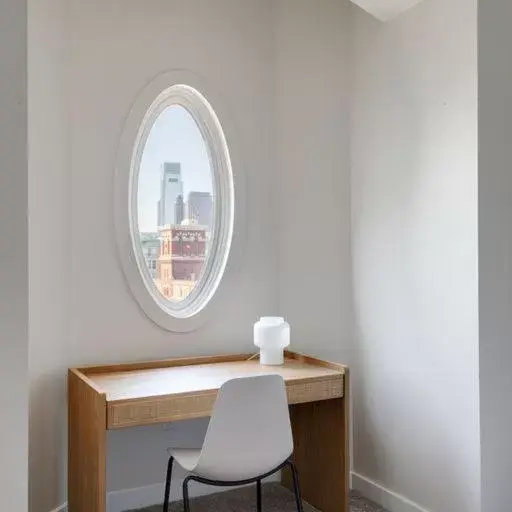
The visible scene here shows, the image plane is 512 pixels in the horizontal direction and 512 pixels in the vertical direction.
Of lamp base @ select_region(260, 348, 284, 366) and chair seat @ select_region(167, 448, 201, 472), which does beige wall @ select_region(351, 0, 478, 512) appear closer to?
lamp base @ select_region(260, 348, 284, 366)

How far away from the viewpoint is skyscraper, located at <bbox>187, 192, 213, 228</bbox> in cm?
304

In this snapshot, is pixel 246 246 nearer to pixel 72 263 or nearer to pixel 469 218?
pixel 72 263

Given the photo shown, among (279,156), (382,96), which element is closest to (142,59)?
(279,156)

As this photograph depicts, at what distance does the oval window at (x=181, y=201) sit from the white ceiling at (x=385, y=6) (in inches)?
34.1

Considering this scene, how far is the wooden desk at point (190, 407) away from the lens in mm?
2129

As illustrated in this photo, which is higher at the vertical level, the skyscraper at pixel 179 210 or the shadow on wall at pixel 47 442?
the skyscraper at pixel 179 210

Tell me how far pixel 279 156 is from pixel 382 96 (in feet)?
2.03

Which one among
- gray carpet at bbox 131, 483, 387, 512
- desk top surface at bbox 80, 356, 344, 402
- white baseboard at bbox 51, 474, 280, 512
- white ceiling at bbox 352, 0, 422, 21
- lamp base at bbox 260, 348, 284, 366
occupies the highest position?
white ceiling at bbox 352, 0, 422, 21

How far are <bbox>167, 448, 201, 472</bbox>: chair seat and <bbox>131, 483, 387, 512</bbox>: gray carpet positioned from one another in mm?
556

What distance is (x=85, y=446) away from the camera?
88.9 inches

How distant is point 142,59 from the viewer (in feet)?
9.20

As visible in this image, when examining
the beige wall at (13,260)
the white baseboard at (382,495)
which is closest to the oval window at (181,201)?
the beige wall at (13,260)

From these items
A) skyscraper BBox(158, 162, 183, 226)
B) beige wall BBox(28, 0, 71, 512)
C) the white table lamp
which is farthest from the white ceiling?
the white table lamp

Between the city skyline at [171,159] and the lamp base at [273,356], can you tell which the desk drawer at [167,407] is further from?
the city skyline at [171,159]
